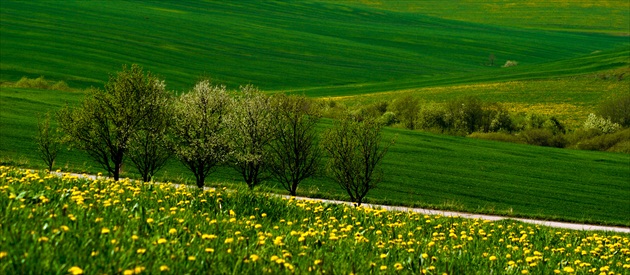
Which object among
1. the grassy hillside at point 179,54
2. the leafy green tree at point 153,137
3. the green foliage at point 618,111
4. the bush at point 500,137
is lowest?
the bush at point 500,137

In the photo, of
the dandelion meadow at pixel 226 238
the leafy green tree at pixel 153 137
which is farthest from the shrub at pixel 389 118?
the dandelion meadow at pixel 226 238

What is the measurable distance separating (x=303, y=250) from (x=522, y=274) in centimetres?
283

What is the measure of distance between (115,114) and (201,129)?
5903 mm

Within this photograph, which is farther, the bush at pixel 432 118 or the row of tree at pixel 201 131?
the bush at pixel 432 118

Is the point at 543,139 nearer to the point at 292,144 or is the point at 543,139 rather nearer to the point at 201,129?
the point at 292,144

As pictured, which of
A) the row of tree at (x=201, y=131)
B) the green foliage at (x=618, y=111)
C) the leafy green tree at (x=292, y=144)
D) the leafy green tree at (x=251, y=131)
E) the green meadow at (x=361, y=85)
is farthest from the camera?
the green foliage at (x=618, y=111)

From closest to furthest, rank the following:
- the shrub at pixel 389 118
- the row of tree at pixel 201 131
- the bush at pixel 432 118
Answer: the row of tree at pixel 201 131, the bush at pixel 432 118, the shrub at pixel 389 118

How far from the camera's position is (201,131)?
48.9 metres

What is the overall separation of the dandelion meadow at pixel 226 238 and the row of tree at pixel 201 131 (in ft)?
104

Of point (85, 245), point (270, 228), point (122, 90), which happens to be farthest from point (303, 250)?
point (122, 90)

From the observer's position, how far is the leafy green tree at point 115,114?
4566cm

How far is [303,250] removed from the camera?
869cm

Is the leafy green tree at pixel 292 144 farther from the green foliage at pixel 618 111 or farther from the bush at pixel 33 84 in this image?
the green foliage at pixel 618 111

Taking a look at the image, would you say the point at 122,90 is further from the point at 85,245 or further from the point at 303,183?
the point at 85,245
